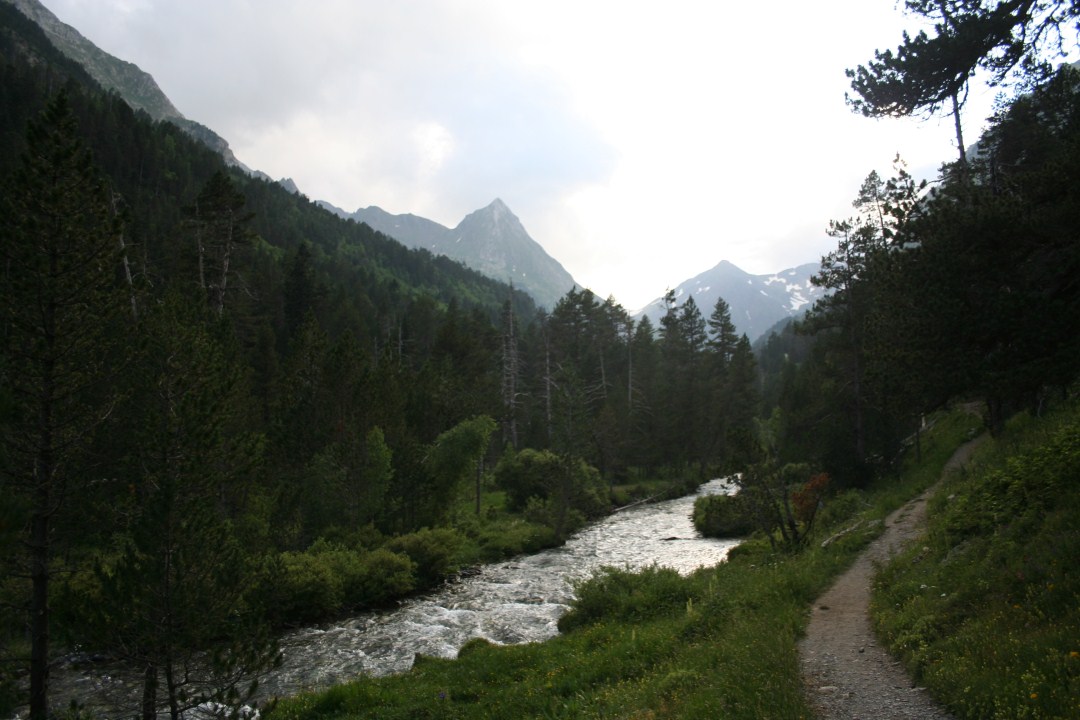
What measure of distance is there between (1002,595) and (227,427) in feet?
89.9

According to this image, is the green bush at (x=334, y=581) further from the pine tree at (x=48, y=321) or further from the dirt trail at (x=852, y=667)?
the dirt trail at (x=852, y=667)

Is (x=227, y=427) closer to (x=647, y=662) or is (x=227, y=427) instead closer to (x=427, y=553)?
(x=427, y=553)

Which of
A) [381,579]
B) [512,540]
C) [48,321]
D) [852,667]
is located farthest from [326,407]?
[852,667]

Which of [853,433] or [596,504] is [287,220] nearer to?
[596,504]

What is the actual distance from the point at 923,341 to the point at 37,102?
94436mm

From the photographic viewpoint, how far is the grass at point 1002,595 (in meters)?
6.18

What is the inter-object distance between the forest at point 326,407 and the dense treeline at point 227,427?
0.09 m

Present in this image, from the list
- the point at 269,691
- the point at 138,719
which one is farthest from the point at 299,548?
the point at 138,719

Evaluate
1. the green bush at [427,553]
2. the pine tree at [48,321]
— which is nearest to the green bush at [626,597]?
the green bush at [427,553]

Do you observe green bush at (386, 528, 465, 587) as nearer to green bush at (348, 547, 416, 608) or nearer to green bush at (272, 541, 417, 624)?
green bush at (272, 541, 417, 624)

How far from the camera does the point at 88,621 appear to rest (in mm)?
11062

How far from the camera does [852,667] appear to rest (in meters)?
9.03

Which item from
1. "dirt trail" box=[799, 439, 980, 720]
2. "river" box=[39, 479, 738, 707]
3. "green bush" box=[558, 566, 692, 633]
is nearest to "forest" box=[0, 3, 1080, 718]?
"river" box=[39, 479, 738, 707]

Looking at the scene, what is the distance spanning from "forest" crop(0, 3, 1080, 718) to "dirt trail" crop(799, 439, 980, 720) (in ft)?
15.1
